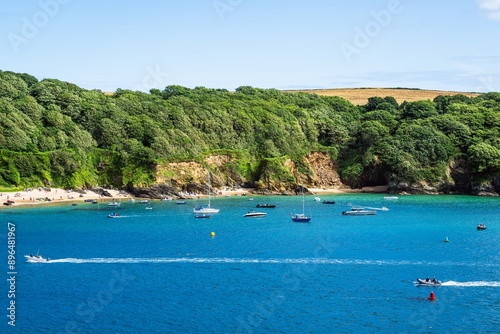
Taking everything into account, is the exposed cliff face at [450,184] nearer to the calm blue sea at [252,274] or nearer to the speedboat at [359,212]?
the speedboat at [359,212]

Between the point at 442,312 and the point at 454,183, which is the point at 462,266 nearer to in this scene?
the point at 442,312

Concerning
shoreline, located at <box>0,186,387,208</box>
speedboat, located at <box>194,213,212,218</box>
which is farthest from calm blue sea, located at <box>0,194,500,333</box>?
shoreline, located at <box>0,186,387,208</box>

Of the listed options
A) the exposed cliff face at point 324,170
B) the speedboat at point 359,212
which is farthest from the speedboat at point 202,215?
the exposed cliff face at point 324,170

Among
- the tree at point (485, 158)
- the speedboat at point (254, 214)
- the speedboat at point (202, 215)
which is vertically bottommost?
the speedboat at point (202, 215)

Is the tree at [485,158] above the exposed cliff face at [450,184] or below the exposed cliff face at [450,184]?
above

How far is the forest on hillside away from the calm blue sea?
2791cm

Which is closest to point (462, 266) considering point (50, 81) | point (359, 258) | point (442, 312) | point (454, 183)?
point (359, 258)

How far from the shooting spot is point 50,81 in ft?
537

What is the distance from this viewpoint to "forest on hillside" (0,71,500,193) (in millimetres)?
134875

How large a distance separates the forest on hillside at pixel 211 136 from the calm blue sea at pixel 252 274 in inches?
1099

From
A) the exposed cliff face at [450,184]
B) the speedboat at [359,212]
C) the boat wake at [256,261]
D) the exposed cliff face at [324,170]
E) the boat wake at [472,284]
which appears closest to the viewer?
the boat wake at [472,284]

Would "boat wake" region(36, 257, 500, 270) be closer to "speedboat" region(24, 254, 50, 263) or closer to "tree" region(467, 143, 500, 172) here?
"speedboat" region(24, 254, 50, 263)

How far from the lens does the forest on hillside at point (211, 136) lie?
135 metres

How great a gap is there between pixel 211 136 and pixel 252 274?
317 feet
